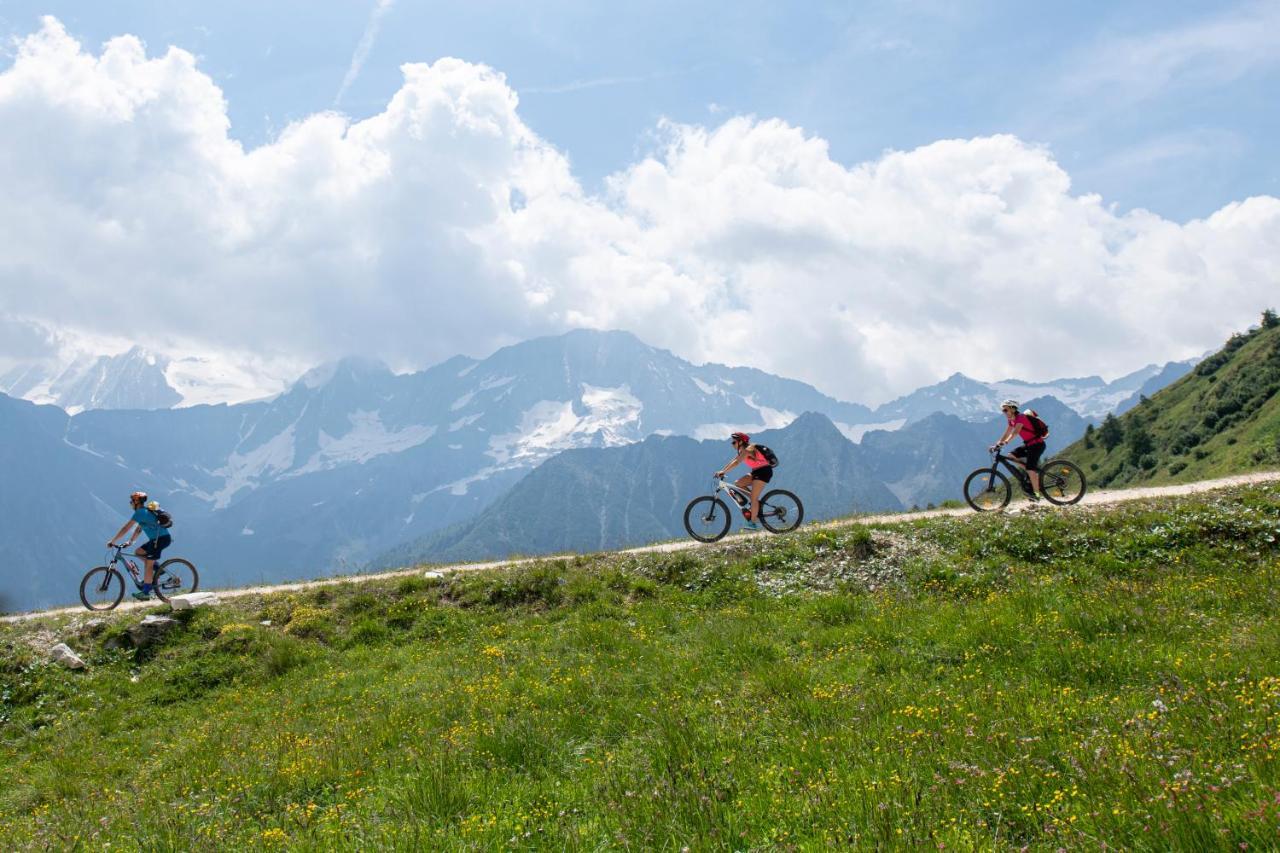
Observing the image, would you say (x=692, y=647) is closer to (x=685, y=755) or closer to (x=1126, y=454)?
(x=685, y=755)

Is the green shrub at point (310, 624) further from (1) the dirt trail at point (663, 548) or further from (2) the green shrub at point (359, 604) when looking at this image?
(1) the dirt trail at point (663, 548)

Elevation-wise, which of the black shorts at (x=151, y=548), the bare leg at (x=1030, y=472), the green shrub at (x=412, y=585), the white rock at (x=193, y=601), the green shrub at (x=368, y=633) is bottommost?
the green shrub at (x=368, y=633)

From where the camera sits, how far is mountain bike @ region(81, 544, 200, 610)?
23453 millimetres

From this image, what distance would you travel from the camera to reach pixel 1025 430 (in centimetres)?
2183

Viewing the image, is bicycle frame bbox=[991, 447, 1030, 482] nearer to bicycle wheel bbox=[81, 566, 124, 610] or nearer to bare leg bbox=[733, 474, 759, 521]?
bare leg bbox=[733, 474, 759, 521]

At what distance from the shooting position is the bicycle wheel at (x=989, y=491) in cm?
2248

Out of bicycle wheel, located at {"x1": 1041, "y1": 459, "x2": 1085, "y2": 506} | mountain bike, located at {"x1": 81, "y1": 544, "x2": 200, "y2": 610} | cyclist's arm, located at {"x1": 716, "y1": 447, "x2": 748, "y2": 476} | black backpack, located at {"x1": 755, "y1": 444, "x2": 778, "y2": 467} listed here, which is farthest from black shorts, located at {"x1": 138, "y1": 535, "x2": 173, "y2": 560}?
bicycle wheel, located at {"x1": 1041, "y1": 459, "x2": 1085, "y2": 506}

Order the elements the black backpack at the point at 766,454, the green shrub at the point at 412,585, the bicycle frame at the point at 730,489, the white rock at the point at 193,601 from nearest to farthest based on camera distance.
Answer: the white rock at the point at 193,601, the green shrub at the point at 412,585, the black backpack at the point at 766,454, the bicycle frame at the point at 730,489

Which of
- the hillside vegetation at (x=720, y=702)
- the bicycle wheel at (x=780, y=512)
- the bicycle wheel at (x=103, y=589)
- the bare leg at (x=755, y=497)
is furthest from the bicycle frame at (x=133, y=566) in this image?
the bicycle wheel at (x=780, y=512)

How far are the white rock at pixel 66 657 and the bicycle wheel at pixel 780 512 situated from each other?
19.6 metres

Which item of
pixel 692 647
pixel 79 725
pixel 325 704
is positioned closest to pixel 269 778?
pixel 325 704

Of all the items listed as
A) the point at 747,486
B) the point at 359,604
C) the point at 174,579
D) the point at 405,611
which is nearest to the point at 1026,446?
the point at 747,486

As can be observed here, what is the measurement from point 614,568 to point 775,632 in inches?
312

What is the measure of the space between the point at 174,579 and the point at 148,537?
1.88m
